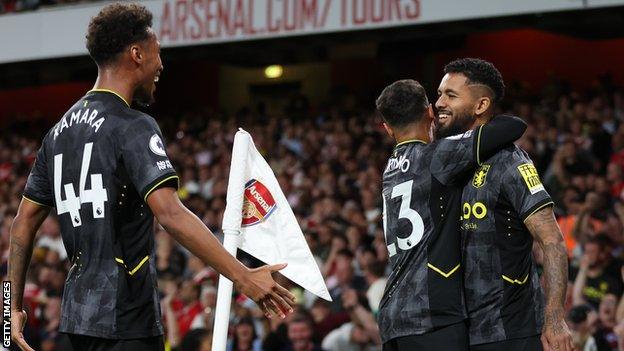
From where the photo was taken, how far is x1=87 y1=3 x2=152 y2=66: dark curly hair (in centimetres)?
438

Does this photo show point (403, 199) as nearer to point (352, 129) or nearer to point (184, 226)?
point (184, 226)

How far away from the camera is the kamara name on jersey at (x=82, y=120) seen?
4355 mm

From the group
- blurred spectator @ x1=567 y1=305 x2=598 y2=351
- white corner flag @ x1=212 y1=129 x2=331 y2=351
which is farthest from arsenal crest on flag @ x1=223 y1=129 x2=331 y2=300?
blurred spectator @ x1=567 y1=305 x2=598 y2=351

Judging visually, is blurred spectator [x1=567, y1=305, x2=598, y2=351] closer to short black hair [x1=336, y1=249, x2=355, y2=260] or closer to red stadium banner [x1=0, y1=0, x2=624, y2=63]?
short black hair [x1=336, y1=249, x2=355, y2=260]

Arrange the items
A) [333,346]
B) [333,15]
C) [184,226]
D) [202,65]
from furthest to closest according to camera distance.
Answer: [202,65] → [333,15] → [333,346] → [184,226]

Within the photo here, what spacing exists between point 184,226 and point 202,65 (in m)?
19.0

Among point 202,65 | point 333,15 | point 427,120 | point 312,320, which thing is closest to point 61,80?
point 202,65

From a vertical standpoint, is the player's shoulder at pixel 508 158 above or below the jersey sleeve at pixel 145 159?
below

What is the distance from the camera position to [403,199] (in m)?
5.24

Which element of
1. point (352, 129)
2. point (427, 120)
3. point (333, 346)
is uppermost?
point (427, 120)

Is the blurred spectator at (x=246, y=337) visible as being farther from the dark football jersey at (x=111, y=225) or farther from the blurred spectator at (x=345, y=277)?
the dark football jersey at (x=111, y=225)

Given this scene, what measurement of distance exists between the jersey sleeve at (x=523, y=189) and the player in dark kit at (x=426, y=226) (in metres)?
0.17

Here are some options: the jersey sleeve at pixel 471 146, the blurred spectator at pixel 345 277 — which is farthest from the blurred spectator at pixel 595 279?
the jersey sleeve at pixel 471 146

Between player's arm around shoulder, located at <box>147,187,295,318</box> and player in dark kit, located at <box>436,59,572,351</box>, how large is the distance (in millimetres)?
1229
